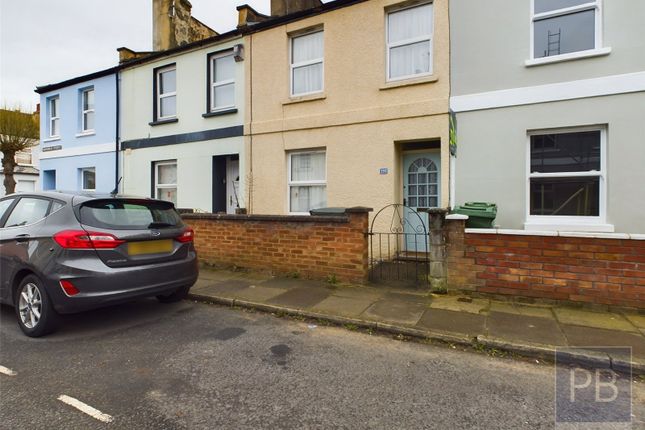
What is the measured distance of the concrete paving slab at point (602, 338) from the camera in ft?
11.8

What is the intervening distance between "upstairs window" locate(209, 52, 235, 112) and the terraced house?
1.0 inches

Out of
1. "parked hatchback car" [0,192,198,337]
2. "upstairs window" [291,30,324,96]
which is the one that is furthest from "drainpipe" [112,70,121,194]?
"parked hatchback car" [0,192,198,337]

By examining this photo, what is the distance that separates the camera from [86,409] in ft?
8.54

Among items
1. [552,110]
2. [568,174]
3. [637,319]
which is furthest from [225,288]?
[552,110]

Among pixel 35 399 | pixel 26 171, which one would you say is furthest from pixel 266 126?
pixel 26 171

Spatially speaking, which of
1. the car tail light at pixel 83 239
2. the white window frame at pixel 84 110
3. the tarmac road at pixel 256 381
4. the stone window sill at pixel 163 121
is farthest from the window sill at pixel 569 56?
the white window frame at pixel 84 110

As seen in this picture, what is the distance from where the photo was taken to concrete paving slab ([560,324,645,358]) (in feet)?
11.8

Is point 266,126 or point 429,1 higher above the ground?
point 429,1

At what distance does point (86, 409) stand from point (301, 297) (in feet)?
10.0

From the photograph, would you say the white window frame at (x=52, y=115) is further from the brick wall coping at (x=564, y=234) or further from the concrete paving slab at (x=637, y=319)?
the concrete paving slab at (x=637, y=319)

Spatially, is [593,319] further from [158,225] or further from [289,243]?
[158,225]

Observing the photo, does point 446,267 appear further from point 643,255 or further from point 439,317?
point 643,255

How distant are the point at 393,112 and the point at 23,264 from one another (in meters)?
6.30

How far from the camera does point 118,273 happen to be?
13.1ft
